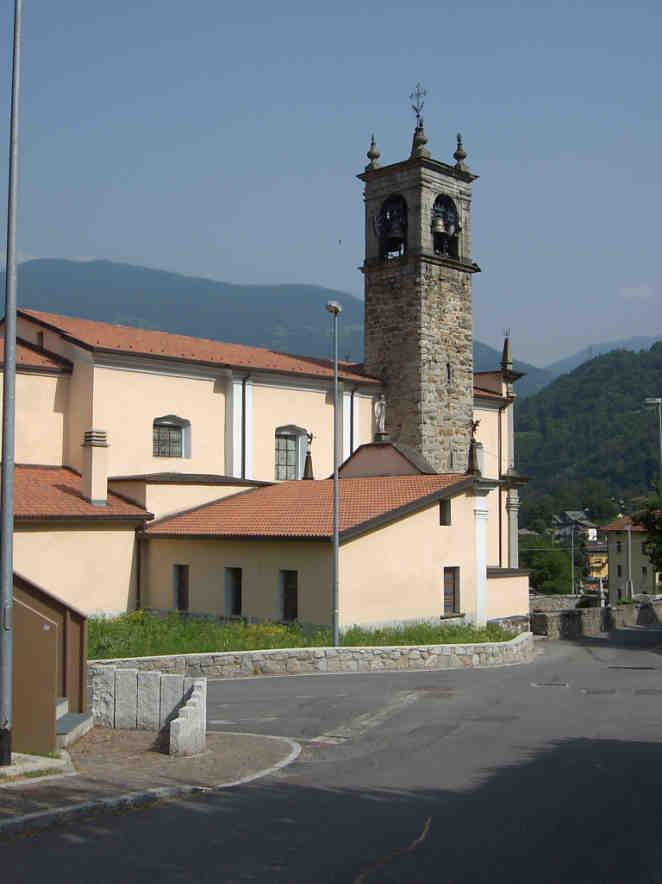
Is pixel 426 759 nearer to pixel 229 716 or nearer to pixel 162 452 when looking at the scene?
pixel 229 716

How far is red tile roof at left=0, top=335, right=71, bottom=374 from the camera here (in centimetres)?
3281

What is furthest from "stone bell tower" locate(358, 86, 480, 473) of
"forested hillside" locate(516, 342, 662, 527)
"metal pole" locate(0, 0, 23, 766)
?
"forested hillside" locate(516, 342, 662, 527)

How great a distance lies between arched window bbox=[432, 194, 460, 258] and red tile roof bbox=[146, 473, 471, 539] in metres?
14.2

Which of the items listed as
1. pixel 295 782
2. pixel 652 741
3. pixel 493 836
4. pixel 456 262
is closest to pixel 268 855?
pixel 493 836

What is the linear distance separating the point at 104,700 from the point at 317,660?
29.1 feet

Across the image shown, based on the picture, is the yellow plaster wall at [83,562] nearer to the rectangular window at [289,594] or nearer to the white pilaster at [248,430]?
the rectangular window at [289,594]

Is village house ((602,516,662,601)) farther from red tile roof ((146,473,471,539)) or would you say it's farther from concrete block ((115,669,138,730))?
concrete block ((115,669,138,730))

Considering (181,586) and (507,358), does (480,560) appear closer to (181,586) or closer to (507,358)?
(181,586)

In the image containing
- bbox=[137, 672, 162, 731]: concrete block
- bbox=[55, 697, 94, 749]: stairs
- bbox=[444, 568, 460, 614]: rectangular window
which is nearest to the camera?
bbox=[55, 697, 94, 749]: stairs

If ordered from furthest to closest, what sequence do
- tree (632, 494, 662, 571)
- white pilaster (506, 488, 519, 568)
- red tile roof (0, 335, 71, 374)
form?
1. white pilaster (506, 488, 519, 568)
2. tree (632, 494, 662, 571)
3. red tile roof (0, 335, 71, 374)

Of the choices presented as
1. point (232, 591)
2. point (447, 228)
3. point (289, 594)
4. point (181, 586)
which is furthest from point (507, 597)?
point (447, 228)

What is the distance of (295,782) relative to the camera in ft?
39.4

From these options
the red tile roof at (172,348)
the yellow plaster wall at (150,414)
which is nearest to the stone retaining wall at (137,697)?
the yellow plaster wall at (150,414)

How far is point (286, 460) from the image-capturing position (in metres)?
38.8
